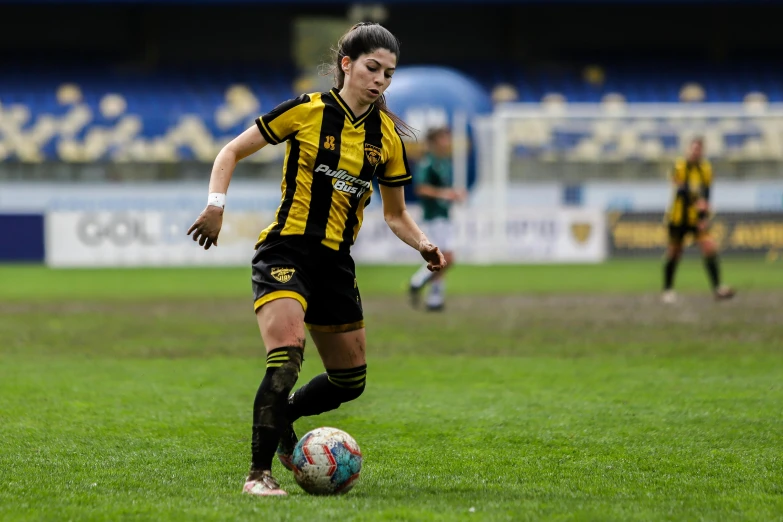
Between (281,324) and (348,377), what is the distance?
2.11ft

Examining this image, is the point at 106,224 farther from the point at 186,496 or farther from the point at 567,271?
the point at 186,496

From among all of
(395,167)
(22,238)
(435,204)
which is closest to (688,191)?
(435,204)

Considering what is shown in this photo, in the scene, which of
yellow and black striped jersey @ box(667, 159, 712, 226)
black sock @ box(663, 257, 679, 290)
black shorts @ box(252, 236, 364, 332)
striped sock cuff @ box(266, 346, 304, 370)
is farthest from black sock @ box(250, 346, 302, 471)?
yellow and black striped jersey @ box(667, 159, 712, 226)

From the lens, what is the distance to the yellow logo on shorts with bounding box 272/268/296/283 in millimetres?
5094

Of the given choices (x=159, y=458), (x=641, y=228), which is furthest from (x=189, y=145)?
(x=159, y=458)

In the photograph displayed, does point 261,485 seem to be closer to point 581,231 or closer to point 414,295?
point 414,295

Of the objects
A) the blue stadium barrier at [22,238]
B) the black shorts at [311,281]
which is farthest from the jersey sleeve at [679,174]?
the blue stadium barrier at [22,238]

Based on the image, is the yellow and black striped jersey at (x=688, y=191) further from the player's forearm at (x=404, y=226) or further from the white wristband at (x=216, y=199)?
the white wristband at (x=216, y=199)

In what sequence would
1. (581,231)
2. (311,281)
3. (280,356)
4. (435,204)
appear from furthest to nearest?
(581,231) < (435,204) < (311,281) < (280,356)

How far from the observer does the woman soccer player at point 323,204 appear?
5066 millimetres

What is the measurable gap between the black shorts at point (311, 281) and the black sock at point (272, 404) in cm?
26

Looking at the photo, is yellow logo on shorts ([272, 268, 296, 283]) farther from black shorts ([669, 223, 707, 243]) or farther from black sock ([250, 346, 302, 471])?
black shorts ([669, 223, 707, 243])

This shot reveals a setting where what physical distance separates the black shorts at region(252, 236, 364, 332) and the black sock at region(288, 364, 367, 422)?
0.88ft

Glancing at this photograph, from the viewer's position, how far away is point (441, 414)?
757 centimetres
